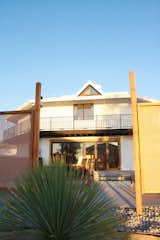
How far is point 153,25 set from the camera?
11500 mm

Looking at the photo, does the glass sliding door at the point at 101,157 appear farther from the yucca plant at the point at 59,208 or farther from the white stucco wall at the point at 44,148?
the yucca plant at the point at 59,208

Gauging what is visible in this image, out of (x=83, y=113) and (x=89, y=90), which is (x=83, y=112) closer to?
(x=83, y=113)

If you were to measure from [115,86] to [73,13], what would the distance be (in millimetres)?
10180

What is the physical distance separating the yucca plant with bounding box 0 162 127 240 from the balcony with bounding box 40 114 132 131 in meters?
14.0

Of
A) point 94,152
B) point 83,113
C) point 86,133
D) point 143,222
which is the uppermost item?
point 83,113

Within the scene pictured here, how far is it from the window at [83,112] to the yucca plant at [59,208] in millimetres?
15079

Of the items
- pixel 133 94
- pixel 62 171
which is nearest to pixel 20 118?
pixel 133 94

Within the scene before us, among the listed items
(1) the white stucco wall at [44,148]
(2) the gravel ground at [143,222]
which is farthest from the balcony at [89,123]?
(2) the gravel ground at [143,222]

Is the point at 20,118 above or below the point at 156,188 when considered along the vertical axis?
above

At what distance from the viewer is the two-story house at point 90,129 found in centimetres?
1619

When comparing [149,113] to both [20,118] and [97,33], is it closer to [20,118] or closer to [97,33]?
[20,118]

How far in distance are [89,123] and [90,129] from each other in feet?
3.32

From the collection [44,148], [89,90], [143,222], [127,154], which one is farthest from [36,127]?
[89,90]

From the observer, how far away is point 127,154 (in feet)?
52.3
